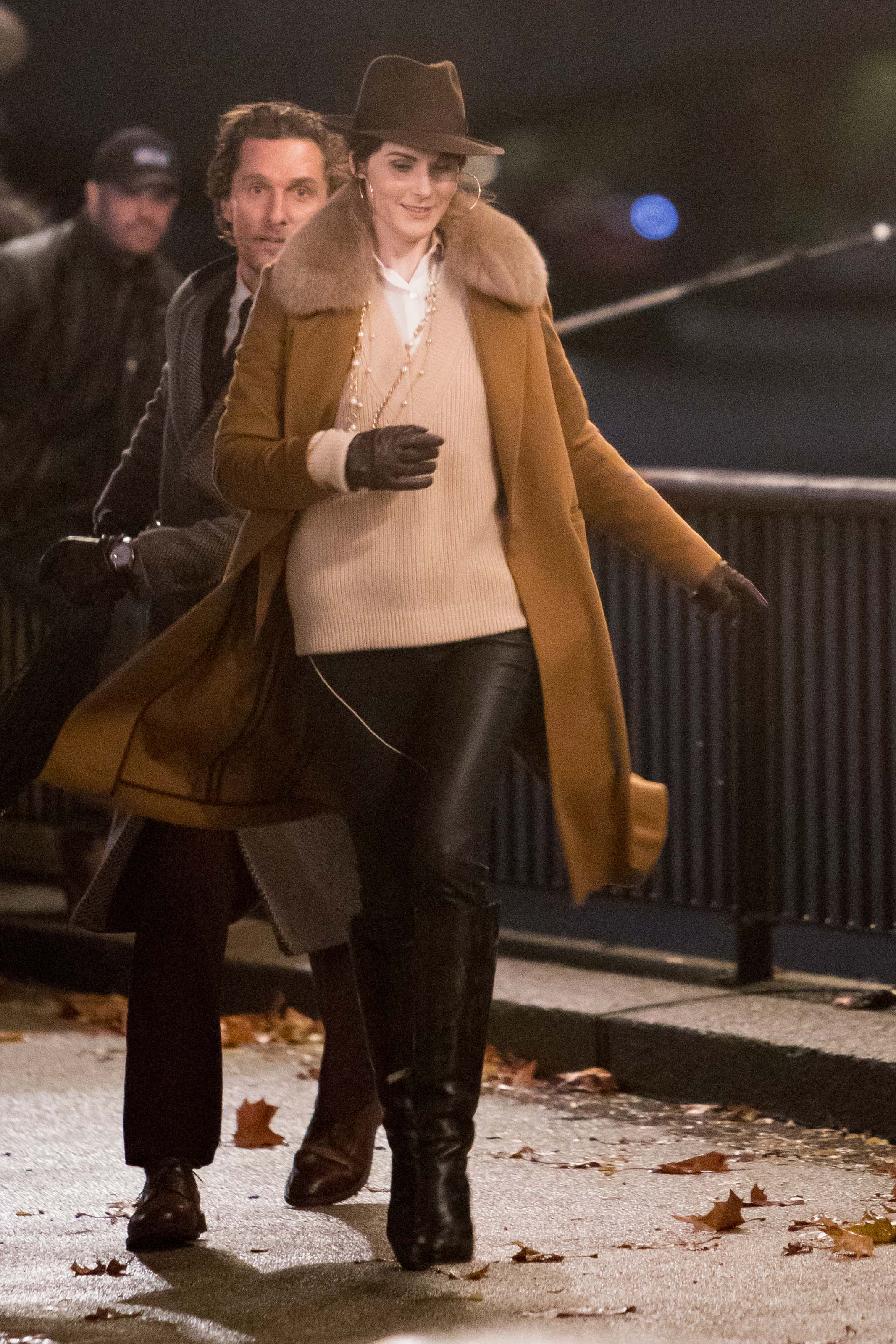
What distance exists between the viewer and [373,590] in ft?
13.4

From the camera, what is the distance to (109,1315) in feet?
12.8

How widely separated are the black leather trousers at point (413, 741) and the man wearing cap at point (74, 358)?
12.3ft

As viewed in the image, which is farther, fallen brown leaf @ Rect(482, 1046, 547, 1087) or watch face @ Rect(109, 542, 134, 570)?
fallen brown leaf @ Rect(482, 1046, 547, 1087)

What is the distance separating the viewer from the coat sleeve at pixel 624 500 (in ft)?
14.2

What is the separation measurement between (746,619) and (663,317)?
14.9m

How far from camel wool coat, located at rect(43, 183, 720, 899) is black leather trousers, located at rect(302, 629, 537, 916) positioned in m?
0.13

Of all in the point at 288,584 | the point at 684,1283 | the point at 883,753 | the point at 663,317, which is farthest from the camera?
the point at 663,317

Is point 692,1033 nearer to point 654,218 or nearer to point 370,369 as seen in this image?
point 370,369

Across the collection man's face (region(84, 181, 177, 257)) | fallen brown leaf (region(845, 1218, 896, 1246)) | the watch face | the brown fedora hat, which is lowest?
fallen brown leaf (region(845, 1218, 896, 1246))

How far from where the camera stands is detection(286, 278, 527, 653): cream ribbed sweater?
4086mm

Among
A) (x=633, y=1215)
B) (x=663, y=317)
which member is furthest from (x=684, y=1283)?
(x=663, y=317)

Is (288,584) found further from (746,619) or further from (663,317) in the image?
(663,317)

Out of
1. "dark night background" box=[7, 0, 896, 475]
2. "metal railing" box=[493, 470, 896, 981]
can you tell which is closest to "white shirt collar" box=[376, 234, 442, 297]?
"metal railing" box=[493, 470, 896, 981]

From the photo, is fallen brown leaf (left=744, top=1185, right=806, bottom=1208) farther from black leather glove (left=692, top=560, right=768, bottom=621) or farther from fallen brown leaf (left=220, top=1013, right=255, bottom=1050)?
fallen brown leaf (left=220, top=1013, right=255, bottom=1050)
